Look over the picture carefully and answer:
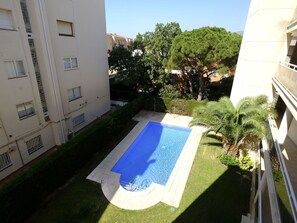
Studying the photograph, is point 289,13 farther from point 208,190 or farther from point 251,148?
point 208,190

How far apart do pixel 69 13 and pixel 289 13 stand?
1684 cm

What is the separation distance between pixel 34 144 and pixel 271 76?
64.7ft

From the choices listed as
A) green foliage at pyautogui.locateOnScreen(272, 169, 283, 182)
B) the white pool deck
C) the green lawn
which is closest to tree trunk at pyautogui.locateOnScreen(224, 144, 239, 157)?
the green lawn

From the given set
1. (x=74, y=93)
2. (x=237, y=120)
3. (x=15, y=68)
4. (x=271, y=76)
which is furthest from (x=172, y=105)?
(x=15, y=68)

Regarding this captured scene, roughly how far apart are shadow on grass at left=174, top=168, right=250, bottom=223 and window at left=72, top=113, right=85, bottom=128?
12975 millimetres

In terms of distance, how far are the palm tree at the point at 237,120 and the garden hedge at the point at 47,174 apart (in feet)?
27.1

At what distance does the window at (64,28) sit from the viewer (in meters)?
14.4

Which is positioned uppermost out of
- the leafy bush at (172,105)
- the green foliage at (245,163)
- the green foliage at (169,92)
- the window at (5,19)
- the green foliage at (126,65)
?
the window at (5,19)

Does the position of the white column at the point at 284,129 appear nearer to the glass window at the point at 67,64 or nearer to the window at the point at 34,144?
the glass window at the point at 67,64

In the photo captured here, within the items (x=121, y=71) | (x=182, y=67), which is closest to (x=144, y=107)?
(x=121, y=71)

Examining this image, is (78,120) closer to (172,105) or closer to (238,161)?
(172,105)

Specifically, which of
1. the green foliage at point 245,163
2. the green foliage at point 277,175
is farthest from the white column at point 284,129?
the green foliage at point 277,175

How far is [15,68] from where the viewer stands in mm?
11562

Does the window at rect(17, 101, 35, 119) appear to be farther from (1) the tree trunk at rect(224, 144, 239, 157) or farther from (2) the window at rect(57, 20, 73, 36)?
(1) the tree trunk at rect(224, 144, 239, 157)
